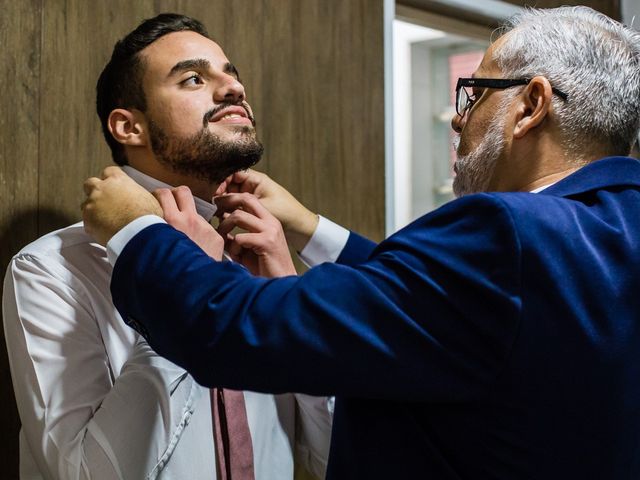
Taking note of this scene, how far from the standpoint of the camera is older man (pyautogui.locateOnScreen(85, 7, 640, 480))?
3.56 feet

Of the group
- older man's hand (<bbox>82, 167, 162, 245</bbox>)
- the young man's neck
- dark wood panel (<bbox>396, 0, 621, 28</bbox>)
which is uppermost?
dark wood panel (<bbox>396, 0, 621, 28</bbox>)

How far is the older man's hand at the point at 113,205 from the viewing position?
1.29 m

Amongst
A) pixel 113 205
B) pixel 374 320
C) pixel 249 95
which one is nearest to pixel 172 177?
pixel 113 205

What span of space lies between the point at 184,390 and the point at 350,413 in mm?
302

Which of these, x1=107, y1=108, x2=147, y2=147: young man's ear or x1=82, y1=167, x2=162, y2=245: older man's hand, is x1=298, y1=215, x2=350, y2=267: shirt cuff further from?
x1=82, y1=167, x2=162, y2=245: older man's hand

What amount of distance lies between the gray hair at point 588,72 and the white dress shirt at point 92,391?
730 mm

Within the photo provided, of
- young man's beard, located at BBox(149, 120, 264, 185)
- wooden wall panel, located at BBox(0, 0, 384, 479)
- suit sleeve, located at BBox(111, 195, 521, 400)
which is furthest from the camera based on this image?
wooden wall panel, located at BBox(0, 0, 384, 479)

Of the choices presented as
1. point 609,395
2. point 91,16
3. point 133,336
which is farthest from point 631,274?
point 91,16

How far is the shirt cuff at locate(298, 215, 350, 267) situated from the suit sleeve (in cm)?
78

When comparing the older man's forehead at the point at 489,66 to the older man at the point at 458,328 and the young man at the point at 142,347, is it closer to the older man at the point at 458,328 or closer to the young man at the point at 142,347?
the older man at the point at 458,328

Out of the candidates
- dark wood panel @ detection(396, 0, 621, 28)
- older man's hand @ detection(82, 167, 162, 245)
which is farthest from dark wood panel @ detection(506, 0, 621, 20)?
older man's hand @ detection(82, 167, 162, 245)

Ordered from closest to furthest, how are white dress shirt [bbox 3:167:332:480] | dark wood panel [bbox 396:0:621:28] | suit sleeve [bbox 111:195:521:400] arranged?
suit sleeve [bbox 111:195:521:400], white dress shirt [bbox 3:167:332:480], dark wood panel [bbox 396:0:621:28]

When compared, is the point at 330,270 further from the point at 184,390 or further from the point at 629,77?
the point at 629,77

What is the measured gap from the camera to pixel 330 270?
114cm
